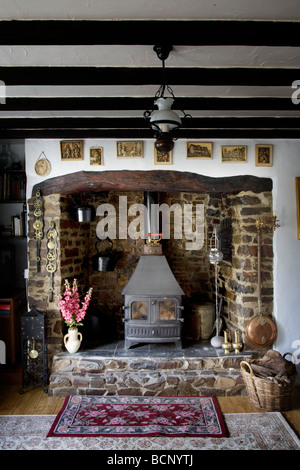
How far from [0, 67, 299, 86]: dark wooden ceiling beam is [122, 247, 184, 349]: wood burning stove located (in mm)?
2373

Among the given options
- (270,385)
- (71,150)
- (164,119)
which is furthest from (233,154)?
(270,385)

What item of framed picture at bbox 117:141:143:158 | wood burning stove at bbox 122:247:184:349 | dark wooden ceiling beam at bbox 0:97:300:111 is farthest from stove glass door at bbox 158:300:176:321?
dark wooden ceiling beam at bbox 0:97:300:111

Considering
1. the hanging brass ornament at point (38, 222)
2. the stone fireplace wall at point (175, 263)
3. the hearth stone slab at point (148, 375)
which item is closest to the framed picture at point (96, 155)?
the stone fireplace wall at point (175, 263)

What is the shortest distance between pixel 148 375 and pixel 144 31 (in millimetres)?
3148

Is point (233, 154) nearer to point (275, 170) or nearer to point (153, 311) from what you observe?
point (275, 170)

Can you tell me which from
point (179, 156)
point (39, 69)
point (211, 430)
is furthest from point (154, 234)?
point (39, 69)

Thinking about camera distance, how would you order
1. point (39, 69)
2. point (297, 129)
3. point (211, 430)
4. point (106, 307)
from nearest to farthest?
point (39, 69)
point (211, 430)
point (297, 129)
point (106, 307)

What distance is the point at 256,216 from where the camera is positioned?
391 centimetres

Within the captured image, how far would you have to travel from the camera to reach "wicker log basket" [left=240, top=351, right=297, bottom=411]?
3441 millimetres

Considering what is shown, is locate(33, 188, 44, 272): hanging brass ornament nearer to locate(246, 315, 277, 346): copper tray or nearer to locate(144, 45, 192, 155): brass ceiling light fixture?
locate(144, 45, 192, 155): brass ceiling light fixture

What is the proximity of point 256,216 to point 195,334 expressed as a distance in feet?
5.17

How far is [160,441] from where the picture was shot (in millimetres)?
2953

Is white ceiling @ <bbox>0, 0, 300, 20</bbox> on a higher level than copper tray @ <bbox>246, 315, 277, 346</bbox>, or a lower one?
higher

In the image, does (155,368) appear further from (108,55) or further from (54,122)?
(108,55)
